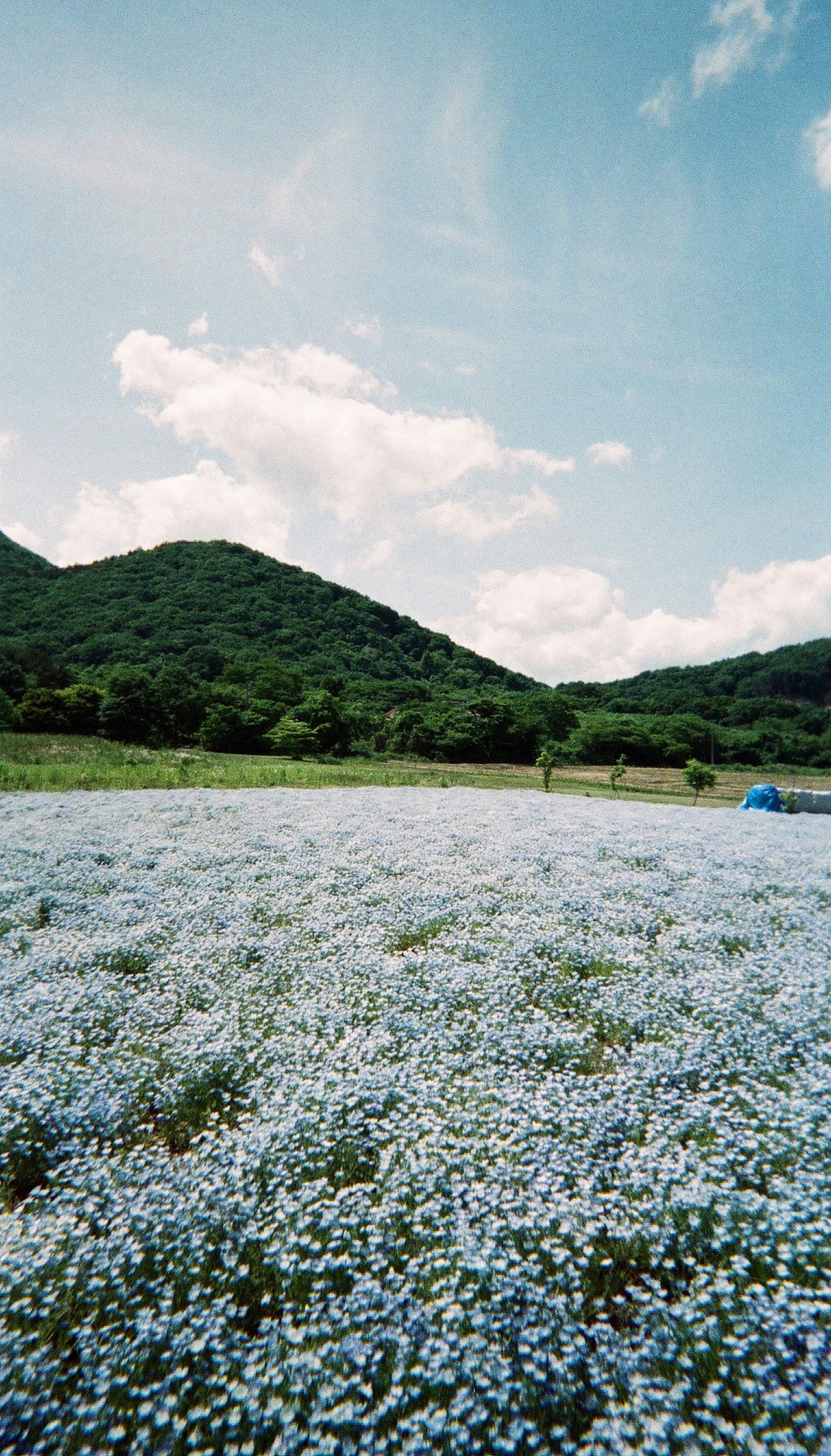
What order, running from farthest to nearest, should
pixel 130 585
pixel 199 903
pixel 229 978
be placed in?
pixel 130 585
pixel 199 903
pixel 229 978

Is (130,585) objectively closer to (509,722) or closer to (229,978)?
(509,722)

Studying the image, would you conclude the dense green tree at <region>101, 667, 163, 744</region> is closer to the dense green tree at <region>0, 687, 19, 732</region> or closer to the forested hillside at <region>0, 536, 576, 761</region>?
the forested hillside at <region>0, 536, 576, 761</region>

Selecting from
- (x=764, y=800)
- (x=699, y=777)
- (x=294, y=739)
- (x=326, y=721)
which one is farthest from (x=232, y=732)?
(x=764, y=800)

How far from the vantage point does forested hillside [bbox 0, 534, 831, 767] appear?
173 feet

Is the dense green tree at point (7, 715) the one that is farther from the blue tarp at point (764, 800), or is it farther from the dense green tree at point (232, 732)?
the blue tarp at point (764, 800)

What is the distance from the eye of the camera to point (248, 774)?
91.4 ft

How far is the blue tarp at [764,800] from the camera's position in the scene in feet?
89.4


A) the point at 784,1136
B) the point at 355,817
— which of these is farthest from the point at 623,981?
the point at 355,817

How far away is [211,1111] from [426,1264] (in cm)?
225

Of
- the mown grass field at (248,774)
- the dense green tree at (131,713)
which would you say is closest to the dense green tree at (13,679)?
the dense green tree at (131,713)

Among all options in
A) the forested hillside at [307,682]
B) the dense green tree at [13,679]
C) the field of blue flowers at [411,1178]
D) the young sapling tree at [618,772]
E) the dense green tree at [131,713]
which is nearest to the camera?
the field of blue flowers at [411,1178]

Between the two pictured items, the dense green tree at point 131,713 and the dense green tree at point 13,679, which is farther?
the dense green tree at point 13,679

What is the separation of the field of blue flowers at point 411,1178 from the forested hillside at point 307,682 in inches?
1541

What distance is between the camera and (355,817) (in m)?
16.5
